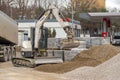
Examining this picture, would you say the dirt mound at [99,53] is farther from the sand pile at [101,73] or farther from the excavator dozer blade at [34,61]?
the sand pile at [101,73]

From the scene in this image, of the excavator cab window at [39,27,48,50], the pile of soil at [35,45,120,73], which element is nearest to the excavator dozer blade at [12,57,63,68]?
the pile of soil at [35,45,120,73]

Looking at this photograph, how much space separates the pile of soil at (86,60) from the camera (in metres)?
23.1

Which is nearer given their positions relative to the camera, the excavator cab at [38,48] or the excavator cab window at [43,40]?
the excavator cab at [38,48]

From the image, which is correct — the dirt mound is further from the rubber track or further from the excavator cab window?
the rubber track

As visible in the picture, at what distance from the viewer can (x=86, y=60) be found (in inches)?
990

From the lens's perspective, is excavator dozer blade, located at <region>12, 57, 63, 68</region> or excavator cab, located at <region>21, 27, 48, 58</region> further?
excavator cab, located at <region>21, 27, 48, 58</region>

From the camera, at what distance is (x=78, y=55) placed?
26.6m

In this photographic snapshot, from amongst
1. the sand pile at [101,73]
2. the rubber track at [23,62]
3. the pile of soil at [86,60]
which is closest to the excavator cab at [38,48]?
the rubber track at [23,62]

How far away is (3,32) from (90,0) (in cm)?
8334

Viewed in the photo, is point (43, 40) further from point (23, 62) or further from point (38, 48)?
point (23, 62)

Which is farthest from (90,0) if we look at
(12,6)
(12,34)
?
(12,34)

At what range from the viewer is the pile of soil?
23062 mm

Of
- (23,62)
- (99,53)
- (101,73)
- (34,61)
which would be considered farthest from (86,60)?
(101,73)

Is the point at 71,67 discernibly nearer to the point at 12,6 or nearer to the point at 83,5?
the point at 12,6
